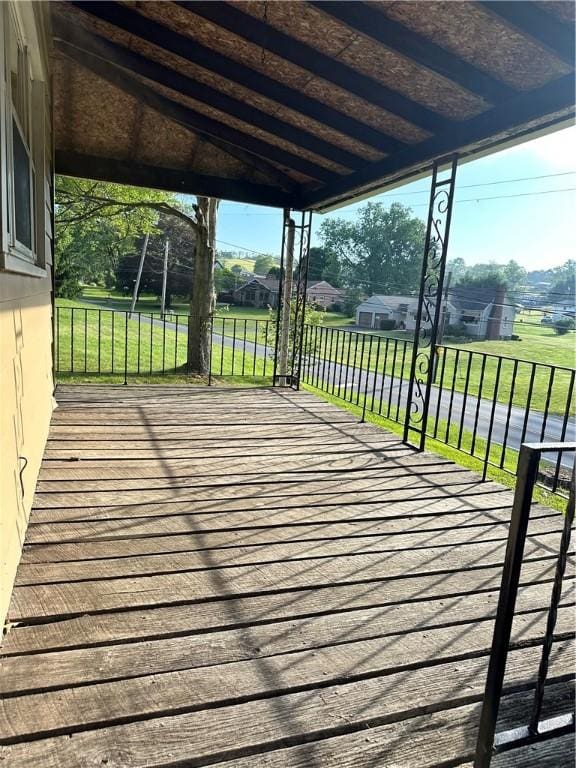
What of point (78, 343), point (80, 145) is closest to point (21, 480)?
point (80, 145)

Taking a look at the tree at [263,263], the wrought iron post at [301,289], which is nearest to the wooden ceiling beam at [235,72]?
the wrought iron post at [301,289]

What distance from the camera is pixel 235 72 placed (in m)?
3.37

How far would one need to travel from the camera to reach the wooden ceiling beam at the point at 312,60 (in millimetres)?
2861

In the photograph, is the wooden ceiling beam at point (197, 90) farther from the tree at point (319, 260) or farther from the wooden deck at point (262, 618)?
the tree at point (319, 260)

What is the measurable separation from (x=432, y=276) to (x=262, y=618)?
120 inches

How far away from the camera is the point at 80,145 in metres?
4.64

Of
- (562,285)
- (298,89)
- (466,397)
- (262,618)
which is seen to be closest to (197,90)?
(298,89)

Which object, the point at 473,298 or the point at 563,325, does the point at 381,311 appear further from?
the point at 563,325

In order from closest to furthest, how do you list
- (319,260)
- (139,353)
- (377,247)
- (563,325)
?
(139,353) < (563,325) < (319,260) < (377,247)

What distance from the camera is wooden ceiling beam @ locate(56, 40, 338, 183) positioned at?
3916mm

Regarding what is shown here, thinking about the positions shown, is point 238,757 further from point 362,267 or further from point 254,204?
point 362,267

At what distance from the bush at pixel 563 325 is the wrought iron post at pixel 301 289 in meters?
10.8

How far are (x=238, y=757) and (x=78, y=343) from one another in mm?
11818

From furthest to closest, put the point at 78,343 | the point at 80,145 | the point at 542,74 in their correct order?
the point at 78,343 → the point at 80,145 → the point at 542,74
